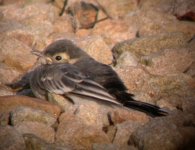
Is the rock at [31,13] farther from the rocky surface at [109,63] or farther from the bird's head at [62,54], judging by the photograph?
the bird's head at [62,54]

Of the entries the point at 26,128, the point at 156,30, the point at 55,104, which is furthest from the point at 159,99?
the point at 156,30

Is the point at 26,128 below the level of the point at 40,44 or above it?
above

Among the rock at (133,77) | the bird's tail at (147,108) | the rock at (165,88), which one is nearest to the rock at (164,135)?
the bird's tail at (147,108)

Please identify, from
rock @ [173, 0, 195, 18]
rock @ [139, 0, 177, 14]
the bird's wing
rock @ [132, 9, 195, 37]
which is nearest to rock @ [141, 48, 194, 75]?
rock @ [132, 9, 195, 37]

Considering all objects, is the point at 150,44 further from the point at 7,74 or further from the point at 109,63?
the point at 7,74

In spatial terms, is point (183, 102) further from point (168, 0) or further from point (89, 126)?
point (168, 0)

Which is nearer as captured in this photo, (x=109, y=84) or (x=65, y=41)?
(x=109, y=84)

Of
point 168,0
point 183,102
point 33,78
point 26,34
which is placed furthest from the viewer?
point 168,0

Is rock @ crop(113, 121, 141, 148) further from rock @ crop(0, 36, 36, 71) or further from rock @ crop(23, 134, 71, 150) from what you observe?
rock @ crop(0, 36, 36, 71)
